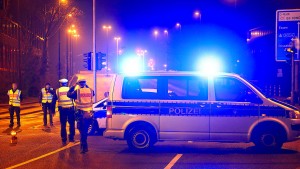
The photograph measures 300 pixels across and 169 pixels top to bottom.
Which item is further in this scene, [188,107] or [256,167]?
[188,107]

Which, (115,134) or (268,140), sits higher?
(115,134)

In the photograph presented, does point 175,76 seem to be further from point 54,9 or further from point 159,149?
point 54,9

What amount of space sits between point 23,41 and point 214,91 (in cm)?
4734

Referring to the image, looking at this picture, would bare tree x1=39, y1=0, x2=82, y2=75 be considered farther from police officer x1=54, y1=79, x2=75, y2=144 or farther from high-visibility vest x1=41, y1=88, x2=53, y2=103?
police officer x1=54, y1=79, x2=75, y2=144

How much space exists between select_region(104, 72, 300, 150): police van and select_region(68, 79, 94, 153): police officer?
1.75 ft

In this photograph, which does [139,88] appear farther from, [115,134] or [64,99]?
[64,99]

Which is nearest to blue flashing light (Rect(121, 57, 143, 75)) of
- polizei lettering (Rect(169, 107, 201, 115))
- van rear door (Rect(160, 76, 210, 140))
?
van rear door (Rect(160, 76, 210, 140))

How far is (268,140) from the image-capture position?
1158 centimetres

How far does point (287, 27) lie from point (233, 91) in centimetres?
996

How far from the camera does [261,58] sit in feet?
177

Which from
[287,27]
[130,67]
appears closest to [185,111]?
[130,67]

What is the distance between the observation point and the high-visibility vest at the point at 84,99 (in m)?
11.6

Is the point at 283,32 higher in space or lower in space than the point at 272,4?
lower

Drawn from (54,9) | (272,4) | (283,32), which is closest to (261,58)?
(272,4)
